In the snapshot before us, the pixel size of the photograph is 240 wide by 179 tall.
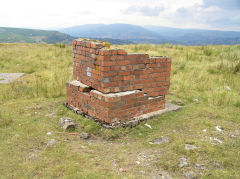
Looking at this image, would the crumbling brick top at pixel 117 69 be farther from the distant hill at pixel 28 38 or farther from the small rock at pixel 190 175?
the distant hill at pixel 28 38

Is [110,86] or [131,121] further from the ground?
[110,86]

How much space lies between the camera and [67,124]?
3533 mm

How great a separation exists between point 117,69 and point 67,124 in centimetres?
121

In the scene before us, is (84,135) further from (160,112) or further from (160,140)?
(160,112)

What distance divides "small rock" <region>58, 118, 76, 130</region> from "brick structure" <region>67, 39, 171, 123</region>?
1.31 feet

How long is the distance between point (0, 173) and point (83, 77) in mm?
2186

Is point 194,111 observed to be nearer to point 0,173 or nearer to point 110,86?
point 110,86

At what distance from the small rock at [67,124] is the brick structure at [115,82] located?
0.40 meters

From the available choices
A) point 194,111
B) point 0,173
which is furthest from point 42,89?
point 194,111

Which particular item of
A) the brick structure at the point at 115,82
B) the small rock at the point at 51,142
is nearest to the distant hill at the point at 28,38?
the brick structure at the point at 115,82

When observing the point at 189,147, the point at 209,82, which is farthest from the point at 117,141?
the point at 209,82

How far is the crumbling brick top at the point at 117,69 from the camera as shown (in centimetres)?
349

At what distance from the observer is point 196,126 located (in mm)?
3658

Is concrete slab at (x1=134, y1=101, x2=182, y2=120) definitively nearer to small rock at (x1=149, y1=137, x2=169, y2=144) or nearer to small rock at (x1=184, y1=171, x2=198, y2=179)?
small rock at (x1=149, y1=137, x2=169, y2=144)
